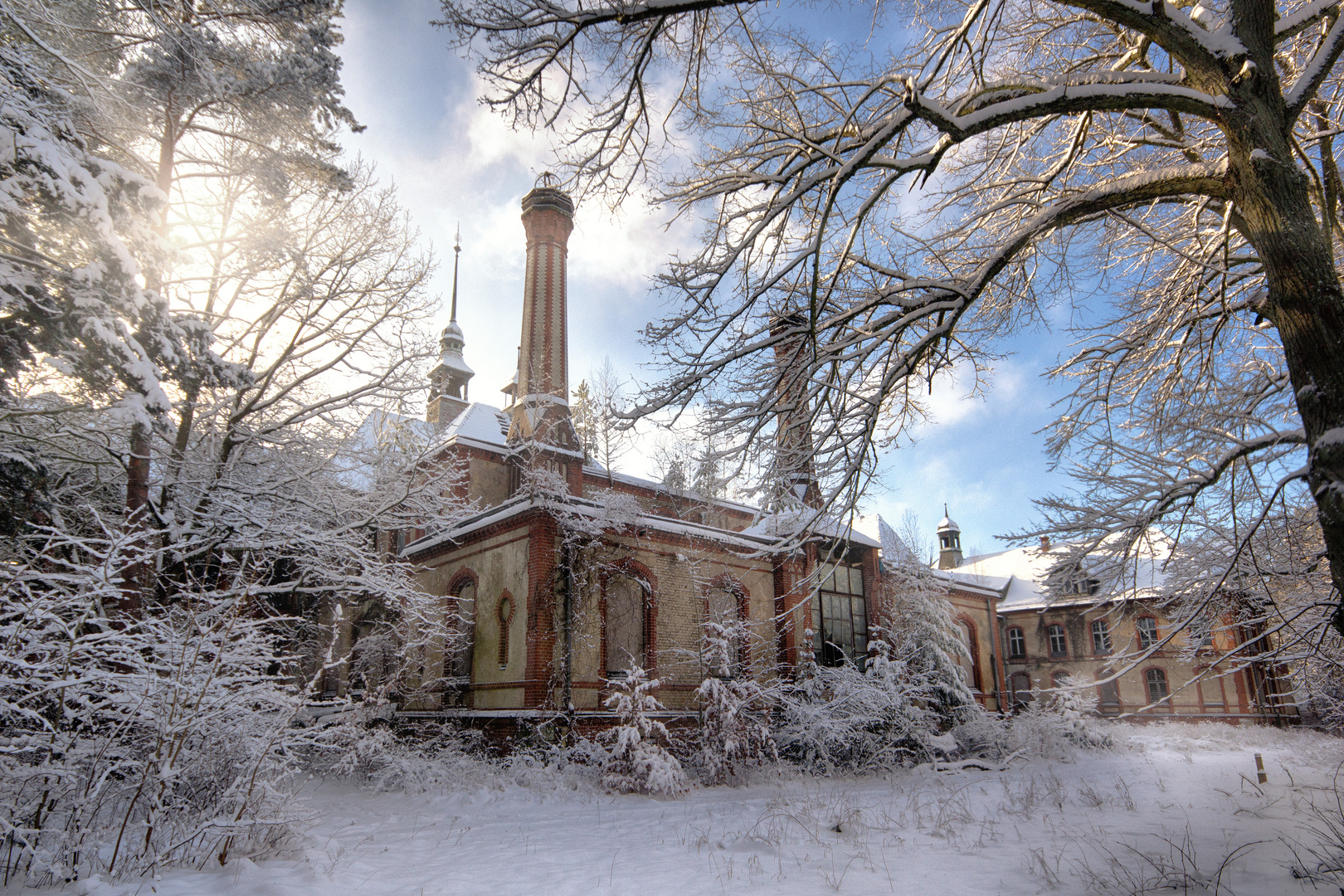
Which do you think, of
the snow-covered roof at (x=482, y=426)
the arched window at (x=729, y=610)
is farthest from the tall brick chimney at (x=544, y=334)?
the arched window at (x=729, y=610)

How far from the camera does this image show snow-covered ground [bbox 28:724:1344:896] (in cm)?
566

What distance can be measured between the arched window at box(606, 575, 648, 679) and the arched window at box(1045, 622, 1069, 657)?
28.4 metres

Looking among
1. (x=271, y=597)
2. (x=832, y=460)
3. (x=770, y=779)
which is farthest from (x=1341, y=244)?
(x=271, y=597)

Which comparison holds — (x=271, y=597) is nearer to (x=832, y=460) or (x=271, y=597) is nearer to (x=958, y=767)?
(x=832, y=460)

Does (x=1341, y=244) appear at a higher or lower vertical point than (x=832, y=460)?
higher

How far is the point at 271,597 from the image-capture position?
607 inches

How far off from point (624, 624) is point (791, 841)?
806cm

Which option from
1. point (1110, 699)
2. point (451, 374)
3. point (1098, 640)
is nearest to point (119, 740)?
point (451, 374)

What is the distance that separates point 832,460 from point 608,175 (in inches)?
136

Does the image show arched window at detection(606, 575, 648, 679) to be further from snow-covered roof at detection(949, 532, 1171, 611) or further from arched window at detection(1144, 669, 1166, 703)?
arched window at detection(1144, 669, 1166, 703)

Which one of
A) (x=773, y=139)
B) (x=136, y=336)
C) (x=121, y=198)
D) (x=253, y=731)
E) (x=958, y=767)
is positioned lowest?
(x=958, y=767)

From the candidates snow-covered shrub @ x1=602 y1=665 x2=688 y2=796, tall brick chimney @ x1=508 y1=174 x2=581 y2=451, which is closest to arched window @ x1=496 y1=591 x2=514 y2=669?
snow-covered shrub @ x1=602 y1=665 x2=688 y2=796

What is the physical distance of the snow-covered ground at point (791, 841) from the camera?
18.6ft

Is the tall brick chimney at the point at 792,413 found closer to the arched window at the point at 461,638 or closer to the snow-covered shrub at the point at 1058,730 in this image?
the arched window at the point at 461,638
